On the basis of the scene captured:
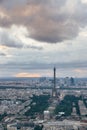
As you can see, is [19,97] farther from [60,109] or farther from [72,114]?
[72,114]

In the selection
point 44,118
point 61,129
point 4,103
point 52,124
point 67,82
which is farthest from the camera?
point 67,82

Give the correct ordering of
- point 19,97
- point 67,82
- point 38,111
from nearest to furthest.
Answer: point 38,111, point 19,97, point 67,82

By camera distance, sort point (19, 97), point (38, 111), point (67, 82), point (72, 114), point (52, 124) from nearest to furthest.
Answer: point (52, 124) < point (72, 114) < point (38, 111) < point (19, 97) < point (67, 82)

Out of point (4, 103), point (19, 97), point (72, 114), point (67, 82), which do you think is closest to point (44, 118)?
point (72, 114)

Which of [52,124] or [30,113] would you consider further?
[30,113]

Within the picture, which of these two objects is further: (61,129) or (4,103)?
(4,103)

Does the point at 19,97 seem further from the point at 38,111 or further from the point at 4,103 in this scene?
the point at 38,111

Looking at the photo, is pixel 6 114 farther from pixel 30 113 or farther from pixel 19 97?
pixel 19 97

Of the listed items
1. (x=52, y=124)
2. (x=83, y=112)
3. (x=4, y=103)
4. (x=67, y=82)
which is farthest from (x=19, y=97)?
(x=67, y=82)

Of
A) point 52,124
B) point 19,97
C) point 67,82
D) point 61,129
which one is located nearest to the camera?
point 61,129
